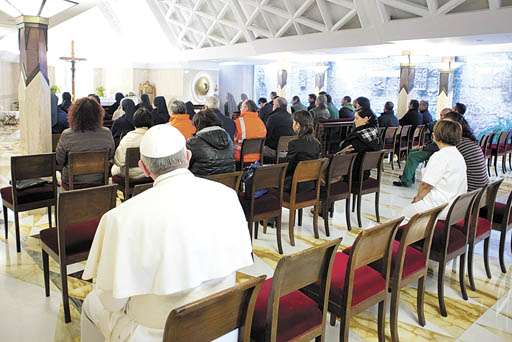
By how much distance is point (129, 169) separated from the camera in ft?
15.9

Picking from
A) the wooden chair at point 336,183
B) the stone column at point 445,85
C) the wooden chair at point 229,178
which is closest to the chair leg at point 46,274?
the wooden chair at point 229,178

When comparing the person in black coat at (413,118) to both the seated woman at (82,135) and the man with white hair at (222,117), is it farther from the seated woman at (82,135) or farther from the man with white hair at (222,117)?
the seated woman at (82,135)

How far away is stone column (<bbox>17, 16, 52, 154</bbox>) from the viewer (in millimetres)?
5043

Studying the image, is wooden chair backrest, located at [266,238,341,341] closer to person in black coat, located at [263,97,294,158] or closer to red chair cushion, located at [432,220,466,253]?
red chair cushion, located at [432,220,466,253]

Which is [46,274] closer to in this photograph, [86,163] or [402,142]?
[86,163]

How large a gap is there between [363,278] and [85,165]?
2790mm

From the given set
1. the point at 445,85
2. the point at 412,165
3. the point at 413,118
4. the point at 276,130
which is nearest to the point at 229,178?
the point at 276,130

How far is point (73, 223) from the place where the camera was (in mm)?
2906

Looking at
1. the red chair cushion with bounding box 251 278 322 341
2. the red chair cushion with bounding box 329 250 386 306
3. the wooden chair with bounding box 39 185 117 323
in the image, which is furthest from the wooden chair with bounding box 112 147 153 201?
the red chair cushion with bounding box 251 278 322 341

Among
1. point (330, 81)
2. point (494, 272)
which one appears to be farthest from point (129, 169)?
point (330, 81)

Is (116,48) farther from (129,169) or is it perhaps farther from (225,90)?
(129,169)

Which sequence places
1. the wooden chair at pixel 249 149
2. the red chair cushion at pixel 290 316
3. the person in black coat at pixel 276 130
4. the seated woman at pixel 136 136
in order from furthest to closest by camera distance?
the person in black coat at pixel 276 130 → the wooden chair at pixel 249 149 → the seated woman at pixel 136 136 → the red chair cushion at pixel 290 316

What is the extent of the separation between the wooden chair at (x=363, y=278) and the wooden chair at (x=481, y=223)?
3.65 feet

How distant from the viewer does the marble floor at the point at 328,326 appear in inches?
115
